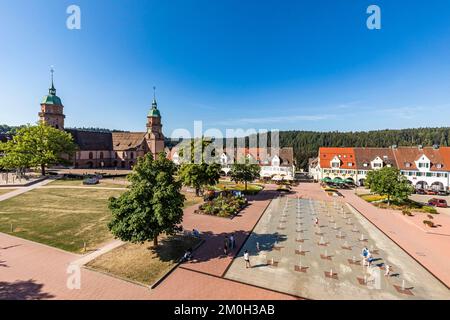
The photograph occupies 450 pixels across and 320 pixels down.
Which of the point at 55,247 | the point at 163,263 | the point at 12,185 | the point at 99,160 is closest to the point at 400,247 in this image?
the point at 163,263

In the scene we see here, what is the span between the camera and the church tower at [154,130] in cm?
8550

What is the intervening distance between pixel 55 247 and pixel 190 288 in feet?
46.1

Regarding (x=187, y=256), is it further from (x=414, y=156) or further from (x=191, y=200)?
(x=414, y=156)

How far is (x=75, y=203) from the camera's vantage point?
36375 mm

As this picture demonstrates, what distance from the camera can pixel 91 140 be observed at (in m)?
85.4

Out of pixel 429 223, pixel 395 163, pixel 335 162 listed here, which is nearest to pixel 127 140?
pixel 335 162

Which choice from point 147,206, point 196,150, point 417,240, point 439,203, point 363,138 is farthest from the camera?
point 363,138

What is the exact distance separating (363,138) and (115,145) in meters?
154

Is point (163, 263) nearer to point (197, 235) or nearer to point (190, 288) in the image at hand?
point (190, 288)

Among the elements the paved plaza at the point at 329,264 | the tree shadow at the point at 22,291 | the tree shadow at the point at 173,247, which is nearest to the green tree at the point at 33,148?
the tree shadow at the point at 22,291

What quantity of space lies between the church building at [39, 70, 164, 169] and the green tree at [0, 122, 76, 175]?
20977 millimetres

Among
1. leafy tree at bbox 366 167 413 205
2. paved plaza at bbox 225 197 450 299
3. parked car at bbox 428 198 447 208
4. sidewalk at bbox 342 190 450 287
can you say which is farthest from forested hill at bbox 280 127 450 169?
paved plaza at bbox 225 197 450 299

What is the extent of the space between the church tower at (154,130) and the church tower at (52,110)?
27255 mm
